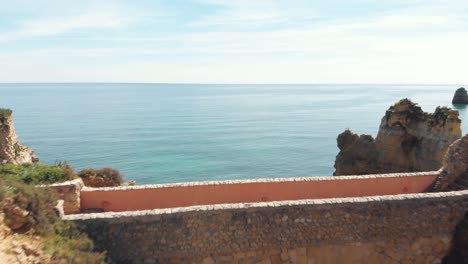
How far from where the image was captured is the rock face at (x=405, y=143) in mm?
24781

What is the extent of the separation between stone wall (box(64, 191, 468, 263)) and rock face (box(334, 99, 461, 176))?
17.1 meters

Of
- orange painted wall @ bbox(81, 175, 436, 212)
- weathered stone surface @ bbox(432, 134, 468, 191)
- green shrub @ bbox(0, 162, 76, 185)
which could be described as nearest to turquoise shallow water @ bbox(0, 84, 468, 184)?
green shrub @ bbox(0, 162, 76, 185)

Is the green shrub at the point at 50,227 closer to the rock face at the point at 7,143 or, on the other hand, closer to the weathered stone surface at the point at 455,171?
the rock face at the point at 7,143

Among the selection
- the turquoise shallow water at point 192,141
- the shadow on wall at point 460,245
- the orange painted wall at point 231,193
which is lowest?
the turquoise shallow water at point 192,141

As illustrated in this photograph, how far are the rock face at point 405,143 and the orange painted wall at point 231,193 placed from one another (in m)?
15.7

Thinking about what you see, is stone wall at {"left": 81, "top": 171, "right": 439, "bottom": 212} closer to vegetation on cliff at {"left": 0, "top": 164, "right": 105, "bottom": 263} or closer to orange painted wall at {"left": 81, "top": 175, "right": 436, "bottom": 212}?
orange painted wall at {"left": 81, "top": 175, "right": 436, "bottom": 212}

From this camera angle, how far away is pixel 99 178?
15531mm

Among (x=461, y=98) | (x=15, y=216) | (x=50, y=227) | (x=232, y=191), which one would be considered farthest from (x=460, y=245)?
(x=461, y=98)

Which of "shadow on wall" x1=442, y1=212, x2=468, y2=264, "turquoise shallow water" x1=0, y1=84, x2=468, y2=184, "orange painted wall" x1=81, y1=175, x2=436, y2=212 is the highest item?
"orange painted wall" x1=81, y1=175, x2=436, y2=212

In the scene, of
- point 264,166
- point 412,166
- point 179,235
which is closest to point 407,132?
point 412,166

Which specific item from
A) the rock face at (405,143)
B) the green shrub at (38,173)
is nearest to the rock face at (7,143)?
the green shrub at (38,173)

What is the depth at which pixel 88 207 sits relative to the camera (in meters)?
10.4

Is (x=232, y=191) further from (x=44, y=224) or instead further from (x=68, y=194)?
(x=44, y=224)

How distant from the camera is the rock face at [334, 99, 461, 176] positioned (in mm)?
24781
